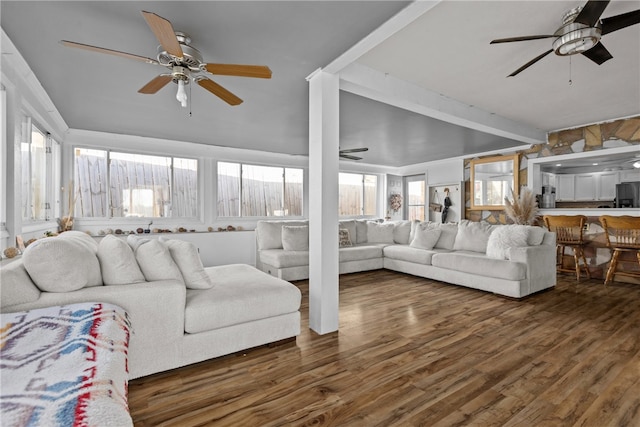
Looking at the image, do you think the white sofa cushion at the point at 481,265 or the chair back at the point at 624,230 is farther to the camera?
the chair back at the point at 624,230

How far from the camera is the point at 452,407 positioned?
66.9 inches

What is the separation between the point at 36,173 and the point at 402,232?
5.94 metres

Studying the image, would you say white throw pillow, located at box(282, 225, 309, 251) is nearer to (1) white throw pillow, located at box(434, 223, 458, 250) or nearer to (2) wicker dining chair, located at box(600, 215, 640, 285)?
(1) white throw pillow, located at box(434, 223, 458, 250)

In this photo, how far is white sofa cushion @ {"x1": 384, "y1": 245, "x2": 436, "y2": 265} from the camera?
4866mm

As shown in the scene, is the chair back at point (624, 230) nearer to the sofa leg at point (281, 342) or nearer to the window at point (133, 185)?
the sofa leg at point (281, 342)

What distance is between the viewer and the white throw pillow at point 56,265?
172 cm

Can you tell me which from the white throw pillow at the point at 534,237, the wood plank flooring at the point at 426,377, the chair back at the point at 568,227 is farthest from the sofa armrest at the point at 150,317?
the chair back at the point at 568,227

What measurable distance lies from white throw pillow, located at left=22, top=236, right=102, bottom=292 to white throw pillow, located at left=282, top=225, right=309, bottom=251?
3.46 meters

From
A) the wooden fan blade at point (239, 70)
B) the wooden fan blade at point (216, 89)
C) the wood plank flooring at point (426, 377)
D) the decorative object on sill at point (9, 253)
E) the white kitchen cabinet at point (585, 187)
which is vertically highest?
the wooden fan blade at point (216, 89)

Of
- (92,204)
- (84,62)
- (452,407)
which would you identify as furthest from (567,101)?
(92,204)

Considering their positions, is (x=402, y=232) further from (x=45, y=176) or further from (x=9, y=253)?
(x=45, y=176)

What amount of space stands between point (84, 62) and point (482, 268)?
498 centimetres

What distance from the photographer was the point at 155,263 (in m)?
2.19

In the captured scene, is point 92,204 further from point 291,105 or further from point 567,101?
point 567,101
